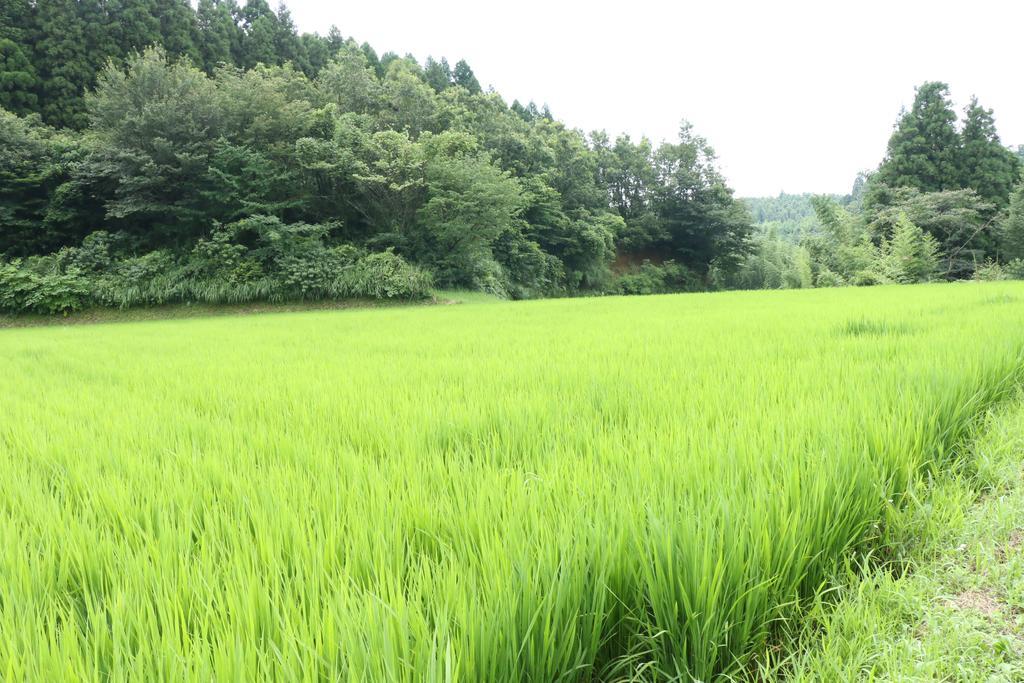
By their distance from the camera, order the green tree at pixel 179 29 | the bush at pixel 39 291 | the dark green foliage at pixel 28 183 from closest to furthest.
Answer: the bush at pixel 39 291 → the dark green foliage at pixel 28 183 → the green tree at pixel 179 29

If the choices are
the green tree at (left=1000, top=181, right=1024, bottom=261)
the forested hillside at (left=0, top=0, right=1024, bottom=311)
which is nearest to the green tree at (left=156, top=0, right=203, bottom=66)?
the forested hillside at (left=0, top=0, right=1024, bottom=311)

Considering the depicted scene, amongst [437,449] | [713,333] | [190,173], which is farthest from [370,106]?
[437,449]

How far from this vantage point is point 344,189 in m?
17.3

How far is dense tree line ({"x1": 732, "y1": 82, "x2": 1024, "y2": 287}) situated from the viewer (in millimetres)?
20484

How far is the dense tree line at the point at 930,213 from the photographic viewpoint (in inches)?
806

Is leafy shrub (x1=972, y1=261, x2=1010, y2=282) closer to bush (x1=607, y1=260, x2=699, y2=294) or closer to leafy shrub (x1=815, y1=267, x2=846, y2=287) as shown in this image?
leafy shrub (x1=815, y1=267, x2=846, y2=287)

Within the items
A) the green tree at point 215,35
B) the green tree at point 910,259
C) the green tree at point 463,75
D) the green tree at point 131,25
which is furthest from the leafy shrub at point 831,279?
the green tree at point 131,25

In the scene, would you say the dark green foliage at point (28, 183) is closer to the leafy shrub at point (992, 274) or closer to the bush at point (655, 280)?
the bush at point (655, 280)

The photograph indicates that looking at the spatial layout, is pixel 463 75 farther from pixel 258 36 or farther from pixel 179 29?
pixel 179 29

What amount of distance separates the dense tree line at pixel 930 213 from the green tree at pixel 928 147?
46 mm

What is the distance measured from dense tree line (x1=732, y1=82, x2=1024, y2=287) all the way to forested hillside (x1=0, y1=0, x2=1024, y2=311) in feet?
0.41

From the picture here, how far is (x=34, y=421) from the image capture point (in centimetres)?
202

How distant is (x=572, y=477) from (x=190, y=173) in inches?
733

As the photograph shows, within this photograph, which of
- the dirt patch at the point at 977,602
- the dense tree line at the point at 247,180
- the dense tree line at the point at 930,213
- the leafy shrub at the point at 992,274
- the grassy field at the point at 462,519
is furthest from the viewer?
the dense tree line at the point at 930,213
